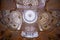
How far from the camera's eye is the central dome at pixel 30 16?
141cm

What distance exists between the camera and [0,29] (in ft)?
4.66

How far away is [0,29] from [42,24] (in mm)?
396

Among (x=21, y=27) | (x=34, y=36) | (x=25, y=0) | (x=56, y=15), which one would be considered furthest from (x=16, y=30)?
(x=56, y=15)

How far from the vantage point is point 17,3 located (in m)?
1.42

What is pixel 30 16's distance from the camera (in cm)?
141

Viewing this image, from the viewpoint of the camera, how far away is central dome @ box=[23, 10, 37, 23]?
1.41 m

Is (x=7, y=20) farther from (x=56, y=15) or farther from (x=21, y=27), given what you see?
(x=56, y=15)

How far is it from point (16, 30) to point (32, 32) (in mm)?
150

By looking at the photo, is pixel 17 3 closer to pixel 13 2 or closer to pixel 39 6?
pixel 13 2

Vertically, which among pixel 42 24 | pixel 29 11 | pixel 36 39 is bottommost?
pixel 36 39

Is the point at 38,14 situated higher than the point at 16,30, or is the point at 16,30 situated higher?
the point at 38,14

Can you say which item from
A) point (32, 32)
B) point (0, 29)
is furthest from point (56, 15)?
point (0, 29)

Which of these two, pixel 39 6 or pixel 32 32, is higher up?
pixel 39 6

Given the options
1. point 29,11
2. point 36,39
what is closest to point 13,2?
point 29,11
